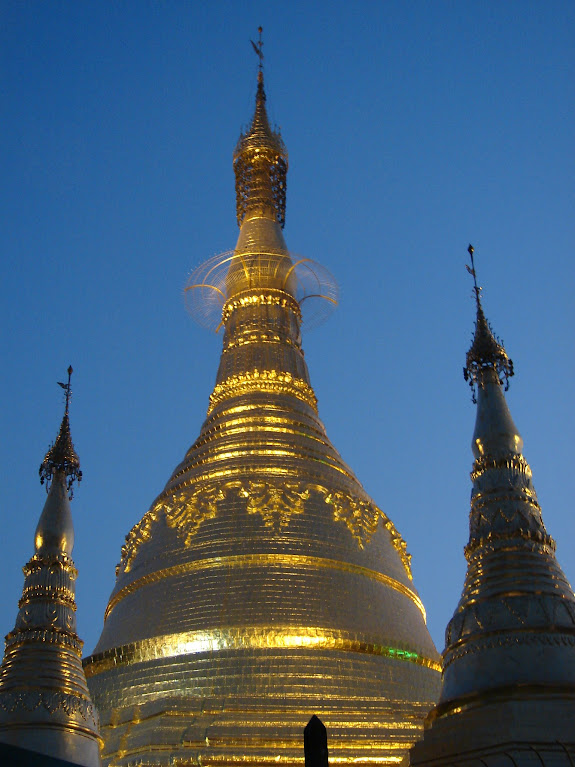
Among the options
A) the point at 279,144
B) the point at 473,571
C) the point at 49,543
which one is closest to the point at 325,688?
the point at 473,571

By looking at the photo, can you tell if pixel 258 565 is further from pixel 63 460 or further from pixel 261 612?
pixel 63 460

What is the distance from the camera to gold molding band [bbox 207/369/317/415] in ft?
70.4

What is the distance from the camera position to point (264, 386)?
2147cm

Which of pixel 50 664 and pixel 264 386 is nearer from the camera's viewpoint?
pixel 50 664

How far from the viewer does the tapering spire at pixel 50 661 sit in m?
11.6

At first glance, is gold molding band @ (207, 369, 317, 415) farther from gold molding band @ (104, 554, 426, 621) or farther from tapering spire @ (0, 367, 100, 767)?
tapering spire @ (0, 367, 100, 767)

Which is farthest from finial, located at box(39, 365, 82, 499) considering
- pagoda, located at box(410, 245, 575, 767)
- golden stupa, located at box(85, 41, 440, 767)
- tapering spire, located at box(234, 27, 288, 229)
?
tapering spire, located at box(234, 27, 288, 229)

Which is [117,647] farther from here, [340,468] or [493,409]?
[493,409]

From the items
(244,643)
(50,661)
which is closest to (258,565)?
(244,643)

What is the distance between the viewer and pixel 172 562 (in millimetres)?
17266

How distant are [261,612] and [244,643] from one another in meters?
0.66

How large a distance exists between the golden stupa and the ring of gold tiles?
8.23 feet

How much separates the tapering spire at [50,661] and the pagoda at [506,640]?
4.26 m

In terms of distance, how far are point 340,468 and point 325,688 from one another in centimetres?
577
